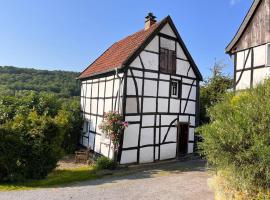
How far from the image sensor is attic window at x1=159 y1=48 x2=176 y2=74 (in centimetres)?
1761

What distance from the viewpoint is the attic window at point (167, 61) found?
57.8 ft

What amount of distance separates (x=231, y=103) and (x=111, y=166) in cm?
880

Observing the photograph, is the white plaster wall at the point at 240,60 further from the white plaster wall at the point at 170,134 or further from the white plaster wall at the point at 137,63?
the white plaster wall at the point at 170,134

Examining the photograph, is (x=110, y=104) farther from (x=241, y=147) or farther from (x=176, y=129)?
(x=241, y=147)

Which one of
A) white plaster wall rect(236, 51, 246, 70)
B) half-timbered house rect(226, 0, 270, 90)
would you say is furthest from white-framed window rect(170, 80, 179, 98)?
white plaster wall rect(236, 51, 246, 70)

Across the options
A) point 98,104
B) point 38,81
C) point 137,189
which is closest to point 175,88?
point 98,104

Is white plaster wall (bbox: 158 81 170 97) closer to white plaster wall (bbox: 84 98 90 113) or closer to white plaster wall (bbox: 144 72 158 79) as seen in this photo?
white plaster wall (bbox: 144 72 158 79)

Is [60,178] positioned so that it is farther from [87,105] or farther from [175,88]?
[175,88]

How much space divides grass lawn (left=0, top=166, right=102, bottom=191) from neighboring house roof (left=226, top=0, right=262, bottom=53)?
8.66 m

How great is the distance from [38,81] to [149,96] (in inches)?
1093

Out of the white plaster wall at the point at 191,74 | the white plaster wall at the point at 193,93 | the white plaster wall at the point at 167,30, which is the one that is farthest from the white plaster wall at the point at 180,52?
the white plaster wall at the point at 193,93

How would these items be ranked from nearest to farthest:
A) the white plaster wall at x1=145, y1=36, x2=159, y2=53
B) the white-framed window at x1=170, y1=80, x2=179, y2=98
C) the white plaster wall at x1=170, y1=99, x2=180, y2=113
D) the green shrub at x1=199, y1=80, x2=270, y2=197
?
1. the green shrub at x1=199, y1=80, x2=270, y2=197
2. the white plaster wall at x1=145, y1=36, x2=159, y2=53
3. the white plaster wall at x1=170, y1=99, x2=180, y2=113
4. the white-framed window at x1=170, y1=80, x2=179, y2=98

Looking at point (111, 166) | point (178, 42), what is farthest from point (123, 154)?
point (178, 42)

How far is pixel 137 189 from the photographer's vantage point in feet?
37.3
